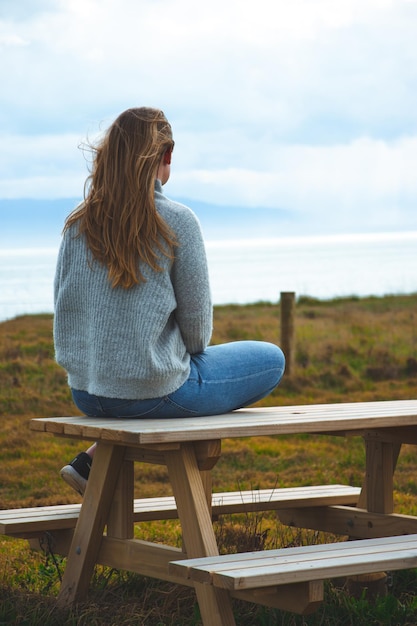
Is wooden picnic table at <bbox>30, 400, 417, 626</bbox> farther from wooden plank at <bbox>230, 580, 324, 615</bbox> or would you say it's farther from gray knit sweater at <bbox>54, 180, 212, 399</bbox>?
gray knit sweater at <bbox>54, 180, 212, 399</bbox>

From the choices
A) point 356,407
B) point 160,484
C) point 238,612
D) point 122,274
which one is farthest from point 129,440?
point 160,484

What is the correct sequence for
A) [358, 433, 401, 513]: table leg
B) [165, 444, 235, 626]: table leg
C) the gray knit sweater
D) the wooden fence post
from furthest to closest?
the wooden fence post < [358, 433, 401, 513]: table leg < the gray knit sweater < [165, 444, 235, 626]: table leg

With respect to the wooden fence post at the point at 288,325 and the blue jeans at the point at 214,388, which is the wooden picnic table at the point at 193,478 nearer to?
the blue jeans at the point at 214,388

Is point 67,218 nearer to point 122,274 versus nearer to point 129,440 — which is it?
point 122,274

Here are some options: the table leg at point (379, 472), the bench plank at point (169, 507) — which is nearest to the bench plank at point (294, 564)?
the table leg at point (379, 472)

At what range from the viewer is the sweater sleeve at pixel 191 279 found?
12.6ft

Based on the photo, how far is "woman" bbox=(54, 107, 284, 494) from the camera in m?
3.79

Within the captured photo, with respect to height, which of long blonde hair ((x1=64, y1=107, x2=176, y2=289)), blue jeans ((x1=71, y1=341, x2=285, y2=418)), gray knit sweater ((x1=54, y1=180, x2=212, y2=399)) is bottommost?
blue jeans ((x1=71, y1=341, x2=285, y2=418))

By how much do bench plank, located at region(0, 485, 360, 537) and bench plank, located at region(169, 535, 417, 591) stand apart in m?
1.28

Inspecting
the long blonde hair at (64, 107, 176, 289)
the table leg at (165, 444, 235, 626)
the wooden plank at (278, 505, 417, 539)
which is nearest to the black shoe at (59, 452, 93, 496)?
the table leg at (165, 444, 235, 626)

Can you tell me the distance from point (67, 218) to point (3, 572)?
67.1 inches

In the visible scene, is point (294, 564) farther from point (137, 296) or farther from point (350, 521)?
point (350, 521)

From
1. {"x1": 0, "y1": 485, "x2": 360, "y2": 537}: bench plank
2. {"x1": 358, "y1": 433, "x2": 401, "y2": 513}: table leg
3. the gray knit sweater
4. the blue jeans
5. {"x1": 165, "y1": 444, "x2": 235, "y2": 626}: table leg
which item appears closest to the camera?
{"x1": 165, "y1": 444, "x2": 235, "y2": 626}: table leg

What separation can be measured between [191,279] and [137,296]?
223mm
